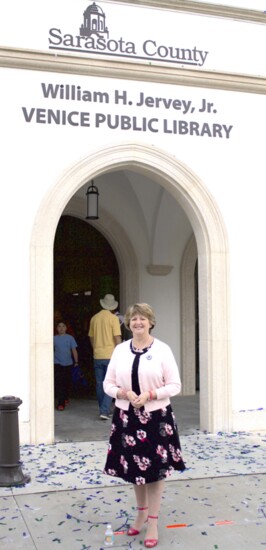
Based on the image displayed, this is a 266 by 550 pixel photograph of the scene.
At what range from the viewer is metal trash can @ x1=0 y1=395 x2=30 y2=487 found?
5.62m

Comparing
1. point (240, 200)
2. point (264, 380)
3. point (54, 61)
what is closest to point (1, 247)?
point (54, 61)

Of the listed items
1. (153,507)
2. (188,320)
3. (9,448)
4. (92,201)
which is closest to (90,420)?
(9,448)

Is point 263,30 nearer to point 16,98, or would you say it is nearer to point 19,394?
point 16,98

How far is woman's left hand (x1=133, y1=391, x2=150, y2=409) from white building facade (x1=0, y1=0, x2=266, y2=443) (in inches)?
125

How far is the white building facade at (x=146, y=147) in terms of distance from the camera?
724 centimetres

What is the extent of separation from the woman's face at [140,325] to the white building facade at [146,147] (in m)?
3.04

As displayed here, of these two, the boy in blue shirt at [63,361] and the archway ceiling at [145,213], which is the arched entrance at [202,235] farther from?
the archway ceiling at [145,213]

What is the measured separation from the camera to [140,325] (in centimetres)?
435

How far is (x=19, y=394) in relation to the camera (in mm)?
7145

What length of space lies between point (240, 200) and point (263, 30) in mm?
2312

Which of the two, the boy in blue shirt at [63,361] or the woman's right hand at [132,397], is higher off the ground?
the woman's right hand at [132,397]

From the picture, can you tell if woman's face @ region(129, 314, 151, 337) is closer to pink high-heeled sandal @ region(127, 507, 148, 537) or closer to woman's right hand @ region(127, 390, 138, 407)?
woman's right hand @ region(127, 390, 138, 407)

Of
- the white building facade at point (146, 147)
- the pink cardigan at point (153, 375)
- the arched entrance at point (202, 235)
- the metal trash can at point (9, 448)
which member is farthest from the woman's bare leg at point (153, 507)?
the arched entrance at point (202, 235)

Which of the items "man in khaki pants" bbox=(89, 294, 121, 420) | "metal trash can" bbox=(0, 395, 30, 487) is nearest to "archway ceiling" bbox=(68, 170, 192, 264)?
"man in khaki pants" bbox=(89, 294, 121, 420)
